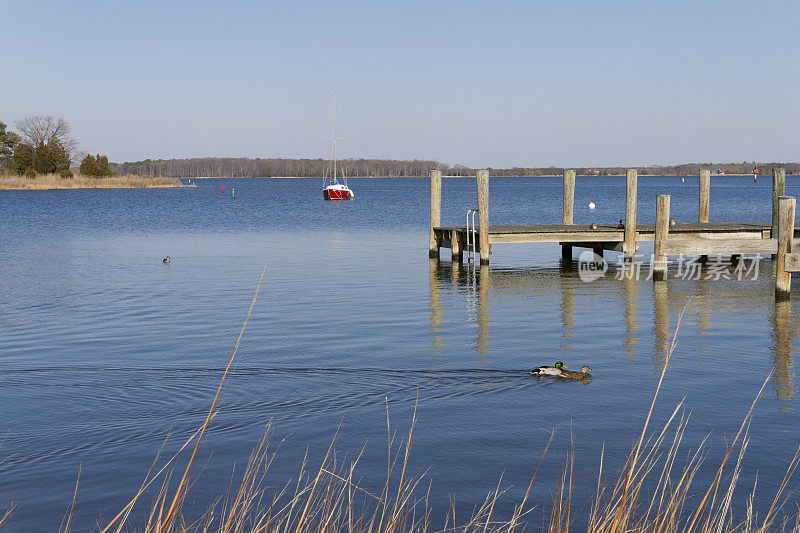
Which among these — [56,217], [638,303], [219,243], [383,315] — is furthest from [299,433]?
[56,217]

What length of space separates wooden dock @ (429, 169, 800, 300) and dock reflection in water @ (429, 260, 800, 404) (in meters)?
0.81

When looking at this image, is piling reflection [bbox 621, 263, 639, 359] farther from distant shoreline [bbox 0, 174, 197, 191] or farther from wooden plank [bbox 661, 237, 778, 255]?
distant shoreline [bbox 0, 174, 197, 191]

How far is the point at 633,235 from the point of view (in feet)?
76.1

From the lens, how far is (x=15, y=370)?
11273 millimetres

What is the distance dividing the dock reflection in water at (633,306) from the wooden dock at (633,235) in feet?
2.67

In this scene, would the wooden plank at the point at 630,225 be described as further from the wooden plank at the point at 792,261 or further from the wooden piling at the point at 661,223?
the wooden plank at the point at 792,261

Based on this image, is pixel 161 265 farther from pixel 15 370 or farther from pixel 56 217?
pixel 56 217

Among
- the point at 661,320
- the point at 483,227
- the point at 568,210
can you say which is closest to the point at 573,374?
the point at 661,320

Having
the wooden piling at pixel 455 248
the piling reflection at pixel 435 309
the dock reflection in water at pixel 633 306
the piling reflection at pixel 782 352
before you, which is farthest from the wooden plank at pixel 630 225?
the piling reflection at pixel 782 352

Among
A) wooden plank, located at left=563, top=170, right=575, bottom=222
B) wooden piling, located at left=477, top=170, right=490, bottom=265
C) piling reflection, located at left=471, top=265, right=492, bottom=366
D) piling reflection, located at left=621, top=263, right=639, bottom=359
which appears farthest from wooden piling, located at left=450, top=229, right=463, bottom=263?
piling reflection, located at left=621, top=263, right=639, bottom=359

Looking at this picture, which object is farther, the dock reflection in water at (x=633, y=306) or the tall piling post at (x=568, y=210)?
the tall piling post at (x=568, y=210)

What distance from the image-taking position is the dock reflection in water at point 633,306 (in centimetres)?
1265

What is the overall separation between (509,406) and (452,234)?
15352 mm

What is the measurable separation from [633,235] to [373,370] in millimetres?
13899
